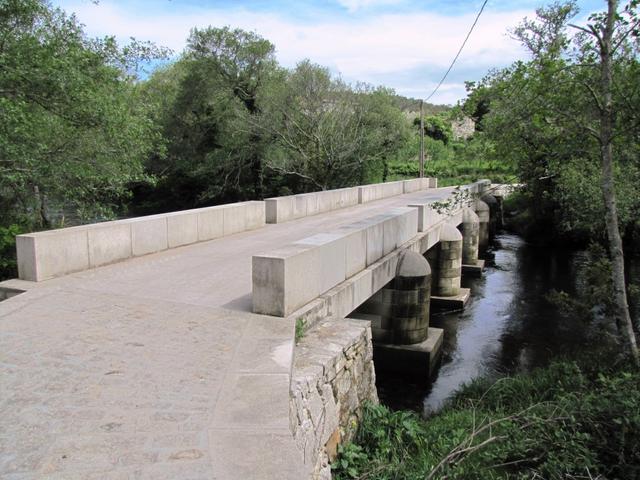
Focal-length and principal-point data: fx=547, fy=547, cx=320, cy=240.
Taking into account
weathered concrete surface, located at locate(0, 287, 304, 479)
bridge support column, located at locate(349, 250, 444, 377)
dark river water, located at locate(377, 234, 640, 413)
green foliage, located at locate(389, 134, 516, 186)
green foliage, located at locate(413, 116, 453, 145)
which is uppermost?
green foliage, located at locate(413, 116, 453, 145)

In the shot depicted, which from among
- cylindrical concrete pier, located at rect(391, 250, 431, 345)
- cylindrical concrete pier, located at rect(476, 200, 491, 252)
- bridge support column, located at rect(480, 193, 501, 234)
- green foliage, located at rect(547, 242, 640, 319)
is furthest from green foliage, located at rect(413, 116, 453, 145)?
green foliage, located at rect(547, 242, 640, 319)

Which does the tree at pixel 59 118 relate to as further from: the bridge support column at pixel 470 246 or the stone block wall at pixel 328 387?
the bridge support column at pixel 470 246

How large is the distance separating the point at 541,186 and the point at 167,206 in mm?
24247

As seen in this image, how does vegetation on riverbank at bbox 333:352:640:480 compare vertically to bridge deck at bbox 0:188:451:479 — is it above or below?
below

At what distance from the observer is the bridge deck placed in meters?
3.02

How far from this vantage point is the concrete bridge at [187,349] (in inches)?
124

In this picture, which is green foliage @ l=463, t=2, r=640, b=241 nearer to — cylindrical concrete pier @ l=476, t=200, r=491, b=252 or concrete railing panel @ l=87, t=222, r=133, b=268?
concrete railing panel @ l=87, t=222, r=133, b=268

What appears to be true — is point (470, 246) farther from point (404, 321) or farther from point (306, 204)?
point (404, 321)

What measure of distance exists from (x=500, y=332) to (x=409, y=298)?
11.8 ft

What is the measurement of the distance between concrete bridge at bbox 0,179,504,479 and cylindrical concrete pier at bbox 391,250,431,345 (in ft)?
0.16

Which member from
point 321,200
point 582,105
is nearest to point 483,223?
point 321,200

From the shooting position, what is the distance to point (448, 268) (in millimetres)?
16297

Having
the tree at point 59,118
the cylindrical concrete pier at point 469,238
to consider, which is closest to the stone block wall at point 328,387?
the tree at point 59,118

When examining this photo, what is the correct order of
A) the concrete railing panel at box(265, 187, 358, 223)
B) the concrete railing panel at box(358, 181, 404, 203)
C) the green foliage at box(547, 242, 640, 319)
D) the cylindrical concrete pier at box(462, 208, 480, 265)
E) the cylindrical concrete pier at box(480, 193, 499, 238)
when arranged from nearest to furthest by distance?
the green foliage at box(547, 242, 640, 319)
the concrete railing panel at box(265, 187, 358, 223)
the cylindrical concrete pier at box(462, 208, 480, 265)
the concrete railing panel at box(358, 181, 404, 203)
the cylindrical concrete pier at box(480, 193, 499, 238)
